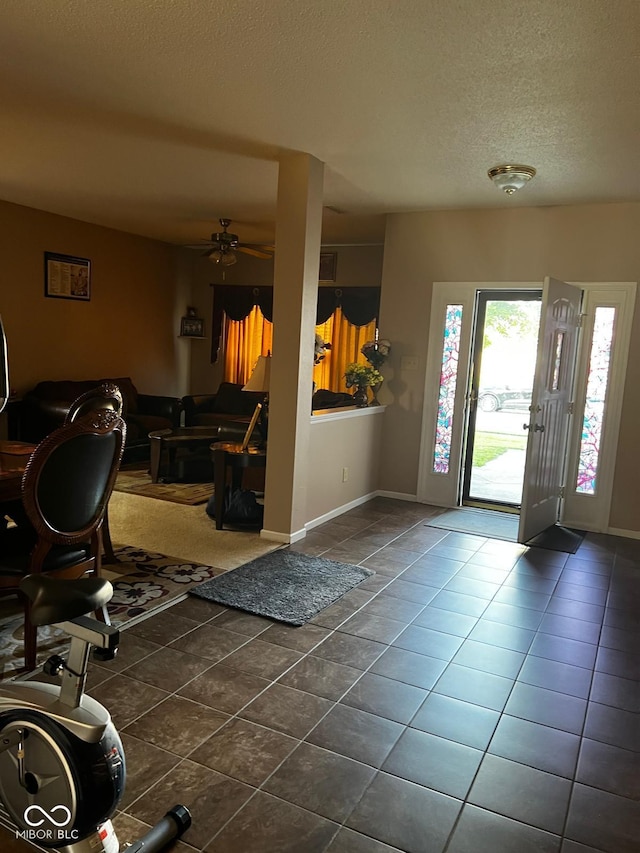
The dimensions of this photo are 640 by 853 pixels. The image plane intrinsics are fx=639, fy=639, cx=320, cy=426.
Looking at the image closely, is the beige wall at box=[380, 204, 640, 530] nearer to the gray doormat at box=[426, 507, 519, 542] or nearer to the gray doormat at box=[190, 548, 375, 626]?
the gray doormat at box=[426, 507, 519, 542]

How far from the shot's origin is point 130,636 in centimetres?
294

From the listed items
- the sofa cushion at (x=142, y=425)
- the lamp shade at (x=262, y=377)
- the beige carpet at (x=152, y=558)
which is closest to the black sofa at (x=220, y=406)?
the sofa cushion at (x=142, y=425)

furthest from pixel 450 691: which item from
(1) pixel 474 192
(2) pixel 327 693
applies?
(1) pixel 474 192

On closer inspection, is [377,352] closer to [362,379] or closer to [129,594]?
[362,379]

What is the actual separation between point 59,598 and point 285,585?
228cm

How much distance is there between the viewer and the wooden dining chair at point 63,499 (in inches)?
97.0

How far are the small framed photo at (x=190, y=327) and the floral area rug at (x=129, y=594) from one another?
16.4 feet

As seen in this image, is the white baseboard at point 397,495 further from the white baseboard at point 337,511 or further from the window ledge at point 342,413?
the window ledge at point 342,413

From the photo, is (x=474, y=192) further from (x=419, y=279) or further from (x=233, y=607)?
(x=233, y=607)

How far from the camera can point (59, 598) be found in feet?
4.78

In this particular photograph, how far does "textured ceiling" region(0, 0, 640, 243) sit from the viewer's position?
96.7 inches

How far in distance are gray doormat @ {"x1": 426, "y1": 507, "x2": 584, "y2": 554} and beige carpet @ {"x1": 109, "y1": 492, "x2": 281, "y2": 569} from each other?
1.59 m

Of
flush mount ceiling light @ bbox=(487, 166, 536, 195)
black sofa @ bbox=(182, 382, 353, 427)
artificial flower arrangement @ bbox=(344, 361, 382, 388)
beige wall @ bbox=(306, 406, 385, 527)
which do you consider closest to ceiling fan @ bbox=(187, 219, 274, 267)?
artificial flower arrangement @ bbox=(344, 361, 382, 388)

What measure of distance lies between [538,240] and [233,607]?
382 centimetres
